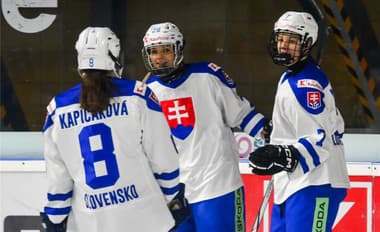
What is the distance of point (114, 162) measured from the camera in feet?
11.1

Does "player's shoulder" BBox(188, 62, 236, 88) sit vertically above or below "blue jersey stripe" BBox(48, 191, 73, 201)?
above

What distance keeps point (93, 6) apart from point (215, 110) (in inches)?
59.5

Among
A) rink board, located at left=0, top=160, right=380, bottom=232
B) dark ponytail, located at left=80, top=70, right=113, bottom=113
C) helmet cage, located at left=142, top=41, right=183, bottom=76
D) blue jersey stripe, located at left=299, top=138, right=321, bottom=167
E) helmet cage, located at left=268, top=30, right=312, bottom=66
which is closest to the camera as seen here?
dark ponytail, located at left=80, top=70, right=113, bottom=113

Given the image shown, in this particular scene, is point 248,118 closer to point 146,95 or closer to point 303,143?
point 303,143

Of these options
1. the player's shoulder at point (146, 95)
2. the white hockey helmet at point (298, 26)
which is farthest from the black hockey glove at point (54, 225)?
the white hockey helmet at point (298, 26)

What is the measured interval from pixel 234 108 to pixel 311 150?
0.56 meters

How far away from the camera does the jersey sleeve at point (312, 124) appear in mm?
3740

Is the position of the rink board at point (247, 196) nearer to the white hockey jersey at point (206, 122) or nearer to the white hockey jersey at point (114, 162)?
the white hockey jersey at point (206, 122)

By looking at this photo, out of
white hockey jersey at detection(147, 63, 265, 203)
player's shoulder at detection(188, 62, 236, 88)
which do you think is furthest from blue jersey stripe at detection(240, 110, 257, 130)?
player's shoulder at detection(188, 62, 236, 88)

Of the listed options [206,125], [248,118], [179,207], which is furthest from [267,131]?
[179,207]

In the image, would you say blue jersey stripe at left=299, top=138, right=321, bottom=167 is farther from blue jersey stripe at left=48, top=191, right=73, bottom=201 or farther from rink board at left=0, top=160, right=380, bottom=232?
rink board at left=0, top=160, right=380, bottom=232

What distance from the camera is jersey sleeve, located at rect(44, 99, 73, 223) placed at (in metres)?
3.45

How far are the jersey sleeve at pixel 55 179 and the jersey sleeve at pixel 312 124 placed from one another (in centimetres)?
87

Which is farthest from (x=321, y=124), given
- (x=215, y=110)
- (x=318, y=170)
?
(x=215, y=110)
